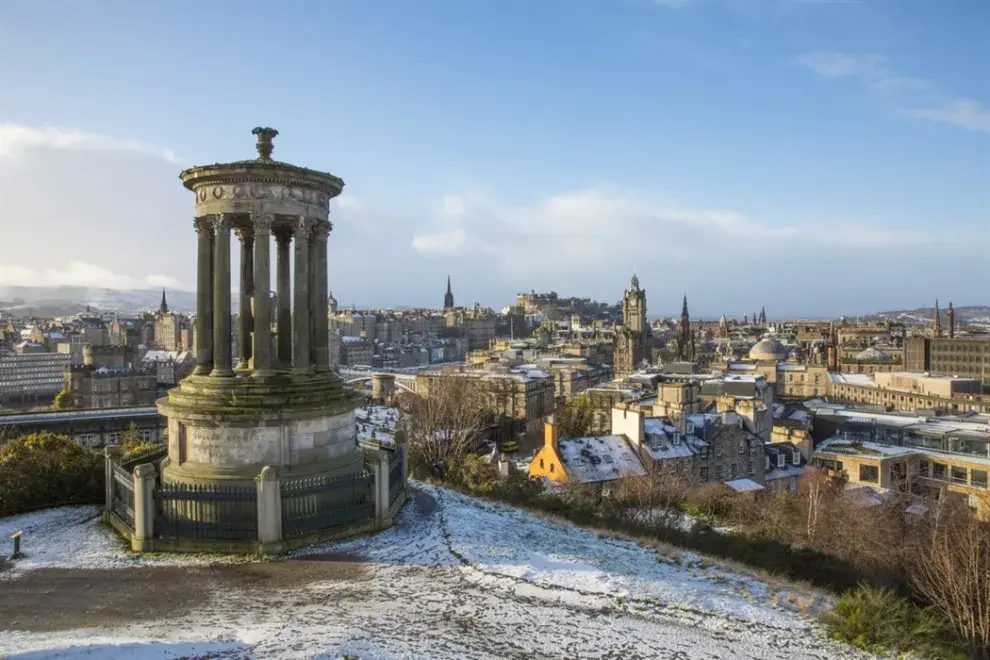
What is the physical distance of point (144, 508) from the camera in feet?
46.8

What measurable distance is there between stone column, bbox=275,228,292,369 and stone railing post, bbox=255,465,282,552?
168 inches

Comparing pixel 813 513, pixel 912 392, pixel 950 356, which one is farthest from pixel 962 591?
pixel 950 356

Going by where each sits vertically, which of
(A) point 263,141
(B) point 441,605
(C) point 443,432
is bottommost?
(C) point 443,432

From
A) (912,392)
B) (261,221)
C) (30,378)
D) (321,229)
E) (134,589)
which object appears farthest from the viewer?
(30,378)

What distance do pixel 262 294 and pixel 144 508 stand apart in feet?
16.5

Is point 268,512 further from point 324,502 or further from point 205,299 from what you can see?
point 205,299

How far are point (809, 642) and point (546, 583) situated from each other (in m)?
4.21

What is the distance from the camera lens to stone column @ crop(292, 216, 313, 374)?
16875 millimetres

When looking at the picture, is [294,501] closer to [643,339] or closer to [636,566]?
[636,566]

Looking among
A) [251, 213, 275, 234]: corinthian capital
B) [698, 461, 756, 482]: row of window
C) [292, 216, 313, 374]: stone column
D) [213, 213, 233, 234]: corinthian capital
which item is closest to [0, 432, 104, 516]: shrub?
[292, 216, 313, 374]: stone column

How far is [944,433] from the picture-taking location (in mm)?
55031

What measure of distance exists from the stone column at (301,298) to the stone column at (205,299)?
1918mm

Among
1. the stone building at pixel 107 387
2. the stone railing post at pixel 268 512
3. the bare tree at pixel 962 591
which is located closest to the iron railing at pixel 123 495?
the stone railing post at pixel 268 512

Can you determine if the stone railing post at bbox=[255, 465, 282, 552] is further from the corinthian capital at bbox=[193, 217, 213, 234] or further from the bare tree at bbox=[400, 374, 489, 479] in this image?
the bare tree at bbox=[400, 374, 489, 479]
